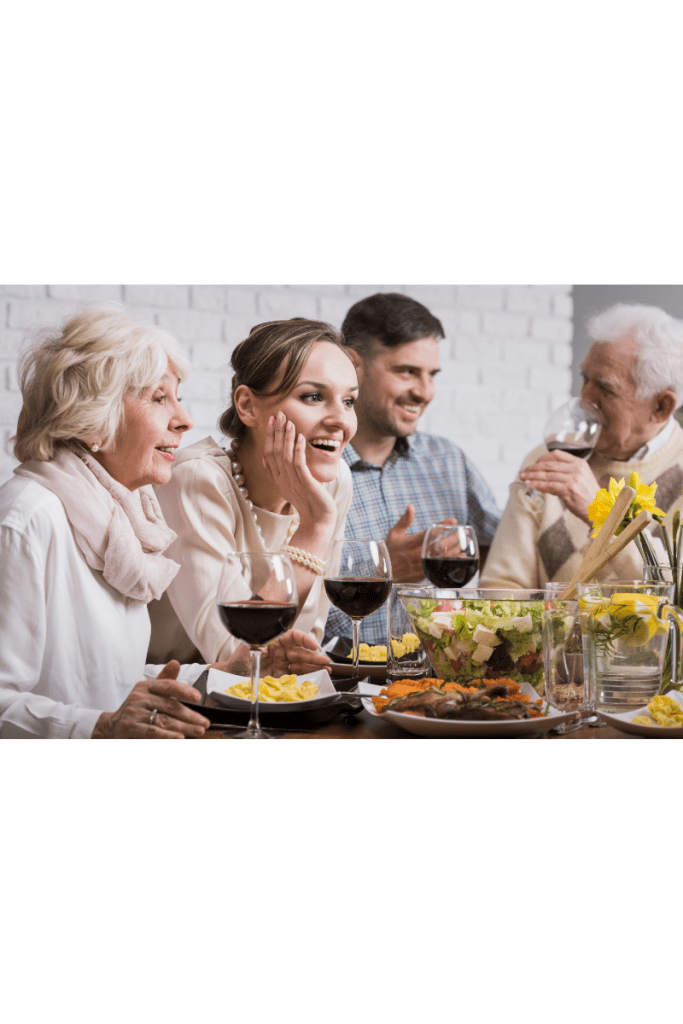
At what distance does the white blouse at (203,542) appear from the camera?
163 cm

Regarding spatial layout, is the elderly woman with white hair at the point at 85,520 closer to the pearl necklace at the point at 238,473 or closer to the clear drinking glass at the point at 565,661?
the pearl necklace at the point at 238,473

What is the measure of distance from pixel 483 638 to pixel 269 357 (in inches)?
28.2

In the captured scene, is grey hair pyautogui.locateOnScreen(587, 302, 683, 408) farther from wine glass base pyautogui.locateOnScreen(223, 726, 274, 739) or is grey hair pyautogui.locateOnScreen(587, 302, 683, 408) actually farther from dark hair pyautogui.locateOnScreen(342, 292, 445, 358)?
wine glass base pyautogui.locateOnScreen(223, 726, 274, 739)

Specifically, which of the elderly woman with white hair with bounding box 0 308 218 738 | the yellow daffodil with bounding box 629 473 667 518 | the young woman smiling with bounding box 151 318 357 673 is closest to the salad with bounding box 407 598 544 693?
the yellow daffodil with bounding box 629 473 667 518

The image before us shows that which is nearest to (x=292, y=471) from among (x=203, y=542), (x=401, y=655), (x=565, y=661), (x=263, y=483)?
(x=263, y=483)

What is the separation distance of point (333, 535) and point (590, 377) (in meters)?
0.60

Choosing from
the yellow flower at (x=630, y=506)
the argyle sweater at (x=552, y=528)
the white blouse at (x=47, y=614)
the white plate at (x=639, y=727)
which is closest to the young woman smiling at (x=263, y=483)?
the white blouse at (x=47, y=614)

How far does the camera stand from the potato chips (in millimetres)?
1310

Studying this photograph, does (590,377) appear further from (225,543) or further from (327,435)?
(225,543)

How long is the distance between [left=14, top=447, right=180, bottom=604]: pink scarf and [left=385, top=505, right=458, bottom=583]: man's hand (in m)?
0.42

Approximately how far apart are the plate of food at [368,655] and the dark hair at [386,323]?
0.56 meters

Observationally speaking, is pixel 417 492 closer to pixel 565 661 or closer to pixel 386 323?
pixel 386 323

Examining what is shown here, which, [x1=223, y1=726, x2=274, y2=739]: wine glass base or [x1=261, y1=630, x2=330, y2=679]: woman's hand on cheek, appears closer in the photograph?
[x1=223, y1=726, x2=274, y2=739]: wine glass base

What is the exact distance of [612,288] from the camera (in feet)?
5.75
